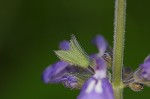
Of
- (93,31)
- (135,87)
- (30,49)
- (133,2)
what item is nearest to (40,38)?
(30,49)

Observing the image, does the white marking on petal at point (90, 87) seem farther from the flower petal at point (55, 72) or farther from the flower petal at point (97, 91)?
the flower petal at point (55, 72)

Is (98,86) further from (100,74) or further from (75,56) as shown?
(75,56)

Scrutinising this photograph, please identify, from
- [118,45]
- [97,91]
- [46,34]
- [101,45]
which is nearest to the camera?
[97,91]

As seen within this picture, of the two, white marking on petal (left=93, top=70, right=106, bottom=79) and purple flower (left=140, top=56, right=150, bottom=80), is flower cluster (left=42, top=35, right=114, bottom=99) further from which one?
purple flower (left=140, top=56, right=150, bottom=80)

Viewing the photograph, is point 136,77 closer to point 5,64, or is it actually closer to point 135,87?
point 135,87

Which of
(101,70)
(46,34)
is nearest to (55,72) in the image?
(101,70)

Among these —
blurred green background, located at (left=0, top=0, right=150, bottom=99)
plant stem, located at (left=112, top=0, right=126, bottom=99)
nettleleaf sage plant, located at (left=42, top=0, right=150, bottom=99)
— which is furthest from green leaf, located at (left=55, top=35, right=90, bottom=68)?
blurred green background, located at (left=0, top=0, right=150, bottom=99)
